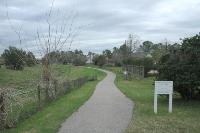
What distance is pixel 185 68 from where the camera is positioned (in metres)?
21.1

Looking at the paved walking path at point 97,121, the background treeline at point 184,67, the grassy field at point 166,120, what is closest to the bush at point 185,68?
the background treeline at point 184,67

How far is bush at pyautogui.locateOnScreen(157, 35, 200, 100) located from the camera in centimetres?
2069

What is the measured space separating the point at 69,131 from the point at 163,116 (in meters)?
5.12

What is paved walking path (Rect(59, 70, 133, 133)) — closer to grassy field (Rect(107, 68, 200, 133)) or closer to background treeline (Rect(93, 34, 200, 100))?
grassy field (Rect(107, 68, 200, 133))

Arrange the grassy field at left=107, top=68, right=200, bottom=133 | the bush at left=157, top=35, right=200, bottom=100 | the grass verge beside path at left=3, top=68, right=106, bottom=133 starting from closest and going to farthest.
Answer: the grass verge beside path at left=3, top=68, right=106, bottom=133 → the grassy field at left=107, top=68, right=200, bottom=133 → the bush at left=157, top=35, right=200, bottom=100

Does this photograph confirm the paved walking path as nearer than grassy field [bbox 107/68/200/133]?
Yes

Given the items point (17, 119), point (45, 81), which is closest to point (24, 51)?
point (45, 81)

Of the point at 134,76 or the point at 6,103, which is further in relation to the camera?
the point at 134,76

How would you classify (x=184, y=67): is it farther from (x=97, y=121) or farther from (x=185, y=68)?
(x=97, y=121)

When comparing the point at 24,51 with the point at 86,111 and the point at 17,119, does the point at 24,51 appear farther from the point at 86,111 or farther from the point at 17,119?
the point at 17,119

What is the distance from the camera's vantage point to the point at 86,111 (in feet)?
58.6

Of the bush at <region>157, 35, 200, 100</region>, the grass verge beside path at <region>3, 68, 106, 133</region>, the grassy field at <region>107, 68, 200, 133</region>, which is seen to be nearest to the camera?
the grass verge beside path at <region>3, 68, 106, 133</region>

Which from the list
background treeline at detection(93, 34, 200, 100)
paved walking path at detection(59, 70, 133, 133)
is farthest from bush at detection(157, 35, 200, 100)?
paved walking path at detection(59, 70, 133, 133)

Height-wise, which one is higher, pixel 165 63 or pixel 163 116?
pixel 165 63
